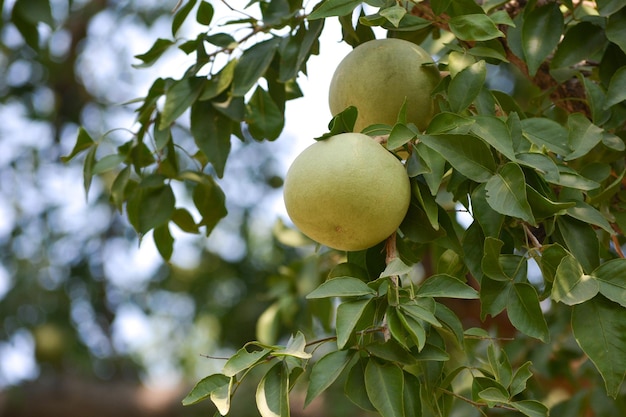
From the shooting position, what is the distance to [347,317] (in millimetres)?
789

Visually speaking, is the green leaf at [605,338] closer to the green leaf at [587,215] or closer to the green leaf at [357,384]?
the green leaf at [587,215]

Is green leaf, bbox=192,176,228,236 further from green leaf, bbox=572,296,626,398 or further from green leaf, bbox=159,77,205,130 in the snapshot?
green leaf, bbox=572,296,626,398

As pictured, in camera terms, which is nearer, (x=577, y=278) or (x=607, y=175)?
(x=577, y=278)

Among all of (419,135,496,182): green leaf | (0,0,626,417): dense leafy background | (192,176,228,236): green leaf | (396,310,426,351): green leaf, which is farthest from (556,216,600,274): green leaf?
(192,176,228,236): green leaf

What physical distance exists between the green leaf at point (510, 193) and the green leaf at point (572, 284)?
57 millimetres

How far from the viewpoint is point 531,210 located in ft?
2.84

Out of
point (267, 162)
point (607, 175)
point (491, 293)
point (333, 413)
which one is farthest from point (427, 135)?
point (267, 162)

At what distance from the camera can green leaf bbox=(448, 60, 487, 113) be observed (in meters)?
0.92

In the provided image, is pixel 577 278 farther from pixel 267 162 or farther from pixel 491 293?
pixel 267 162

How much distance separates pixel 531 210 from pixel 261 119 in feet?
1.81

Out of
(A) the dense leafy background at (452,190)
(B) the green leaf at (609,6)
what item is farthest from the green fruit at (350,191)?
(B) the green leaf at (609,6)

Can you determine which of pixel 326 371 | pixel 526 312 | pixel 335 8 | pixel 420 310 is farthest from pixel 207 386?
pixel 335 8

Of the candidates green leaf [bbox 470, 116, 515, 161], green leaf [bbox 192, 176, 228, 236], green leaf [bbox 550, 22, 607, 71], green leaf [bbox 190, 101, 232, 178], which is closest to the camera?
green leaf [bbox 470, 116, 515, 161]

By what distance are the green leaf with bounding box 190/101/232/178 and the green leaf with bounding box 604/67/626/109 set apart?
0.52 metres
